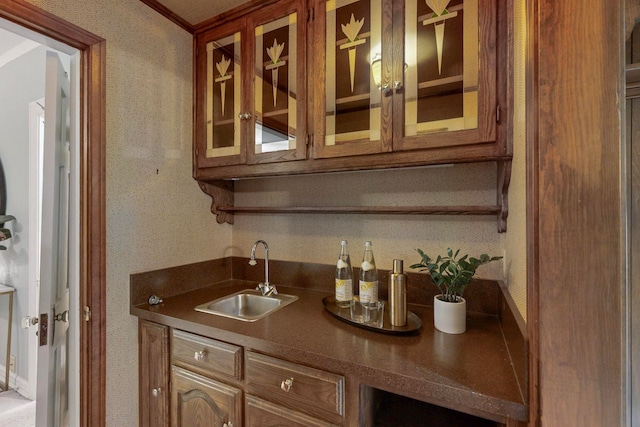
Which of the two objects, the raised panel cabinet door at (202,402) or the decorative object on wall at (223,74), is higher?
the decorative object on wall at (223,74)

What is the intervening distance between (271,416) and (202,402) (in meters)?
0.35

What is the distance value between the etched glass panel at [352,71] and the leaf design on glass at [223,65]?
0.59 metres

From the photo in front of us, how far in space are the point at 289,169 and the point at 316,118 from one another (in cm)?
26

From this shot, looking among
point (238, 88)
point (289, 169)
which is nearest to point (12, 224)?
point (238, 88)

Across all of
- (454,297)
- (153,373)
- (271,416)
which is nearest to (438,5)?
(454,297)

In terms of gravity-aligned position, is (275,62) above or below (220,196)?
above

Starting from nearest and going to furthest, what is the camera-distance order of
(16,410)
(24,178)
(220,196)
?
1. (220,196)
2. (16,410)
3. (24,178)

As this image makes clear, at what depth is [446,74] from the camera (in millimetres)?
→ 1031

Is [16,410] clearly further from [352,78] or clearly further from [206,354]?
[352,78]

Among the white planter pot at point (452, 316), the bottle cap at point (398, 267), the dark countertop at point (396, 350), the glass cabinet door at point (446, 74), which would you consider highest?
the glass cabinet door at point (446, 74)

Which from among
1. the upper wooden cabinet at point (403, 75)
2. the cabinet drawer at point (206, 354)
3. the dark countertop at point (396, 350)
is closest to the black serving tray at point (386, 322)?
the dark countertop at point (396, 350)

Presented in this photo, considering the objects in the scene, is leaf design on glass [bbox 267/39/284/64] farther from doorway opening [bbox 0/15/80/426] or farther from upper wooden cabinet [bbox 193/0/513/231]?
doorway opening [bbox 0/15/80/426]

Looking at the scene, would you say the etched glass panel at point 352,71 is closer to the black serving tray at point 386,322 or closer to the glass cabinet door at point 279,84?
the glass cabinet door at point 279,84

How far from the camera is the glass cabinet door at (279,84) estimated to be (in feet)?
4.20
